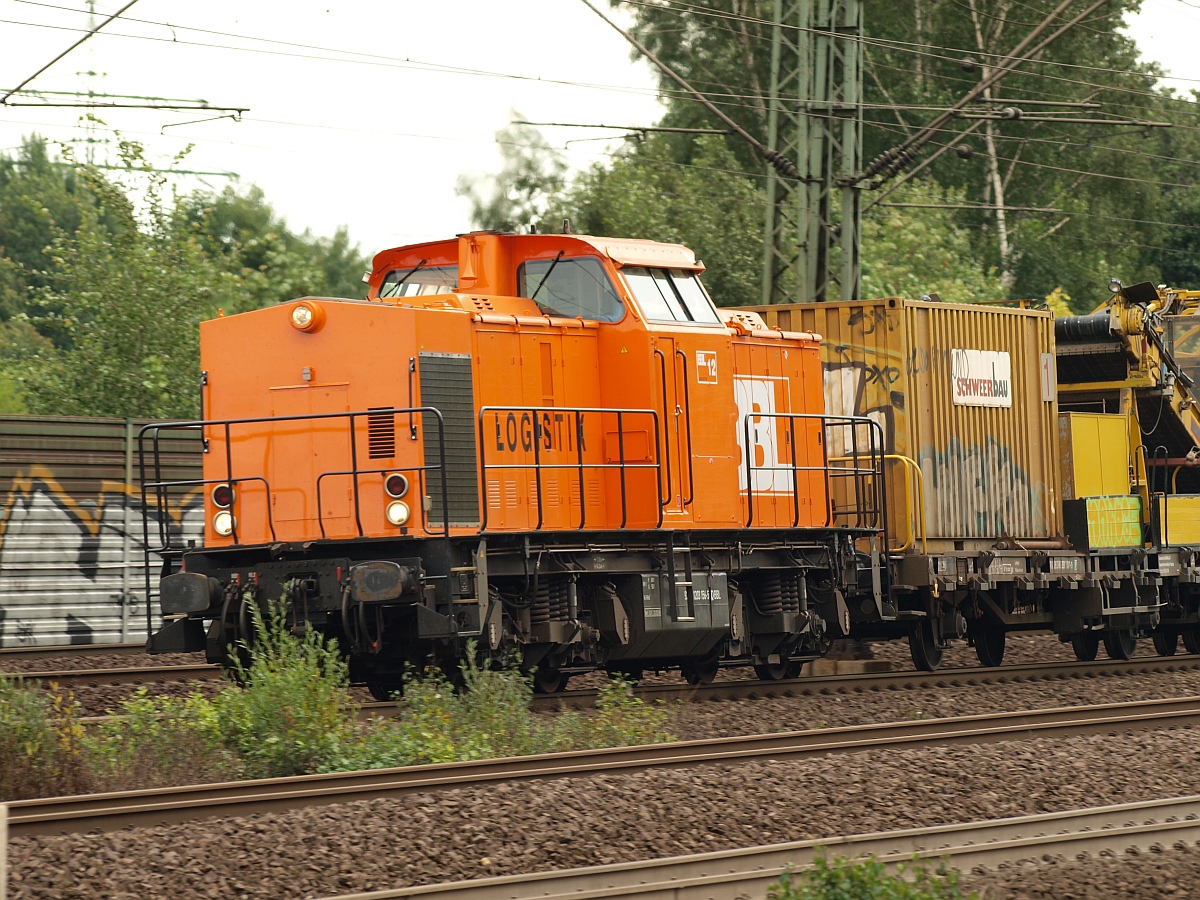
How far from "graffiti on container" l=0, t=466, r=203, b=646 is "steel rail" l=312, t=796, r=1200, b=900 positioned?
1134 centimetres

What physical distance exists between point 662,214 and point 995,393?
17.4m

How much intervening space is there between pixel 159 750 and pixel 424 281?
15.2 ft

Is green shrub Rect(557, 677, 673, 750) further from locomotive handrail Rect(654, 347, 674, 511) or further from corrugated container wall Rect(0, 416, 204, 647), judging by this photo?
corrugated container wall Rect(0, 416, 204, 647)

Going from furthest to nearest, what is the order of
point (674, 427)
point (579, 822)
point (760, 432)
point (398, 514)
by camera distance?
point (760, 432) < point (674, 427) < point (398, 514) < point (579, 822)

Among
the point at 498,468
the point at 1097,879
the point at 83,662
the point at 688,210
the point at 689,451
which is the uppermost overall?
the point at 688,210

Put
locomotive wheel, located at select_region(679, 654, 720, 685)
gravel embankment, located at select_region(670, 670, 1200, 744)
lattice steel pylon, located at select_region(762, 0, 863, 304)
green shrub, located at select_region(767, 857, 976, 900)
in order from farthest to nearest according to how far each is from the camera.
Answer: lattice steel pylon, located at select_region(762, 0, 863, 304) < locomotive wheel, located at select_region(679, 654, 720, 685) < gravel embankment, located at select_region(670, 670, 1200, 744) < green shrub, located at select_region(767, 857, 976, 900)

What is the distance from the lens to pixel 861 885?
5.89 meters

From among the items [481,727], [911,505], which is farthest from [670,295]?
[481,727]

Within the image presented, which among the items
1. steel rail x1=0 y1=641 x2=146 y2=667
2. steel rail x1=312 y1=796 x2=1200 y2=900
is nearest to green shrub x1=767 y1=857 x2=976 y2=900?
steel rail x1=312 y1=796 x2=1200 y2=900

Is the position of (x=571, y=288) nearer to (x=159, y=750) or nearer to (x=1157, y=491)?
(x=159, y=750)

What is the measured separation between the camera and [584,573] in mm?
11969

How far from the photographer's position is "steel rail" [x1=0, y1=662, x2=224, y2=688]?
13.6 meters

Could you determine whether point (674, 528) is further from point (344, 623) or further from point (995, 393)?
point (995, 393)

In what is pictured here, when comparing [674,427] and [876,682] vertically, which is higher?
[674,427]
